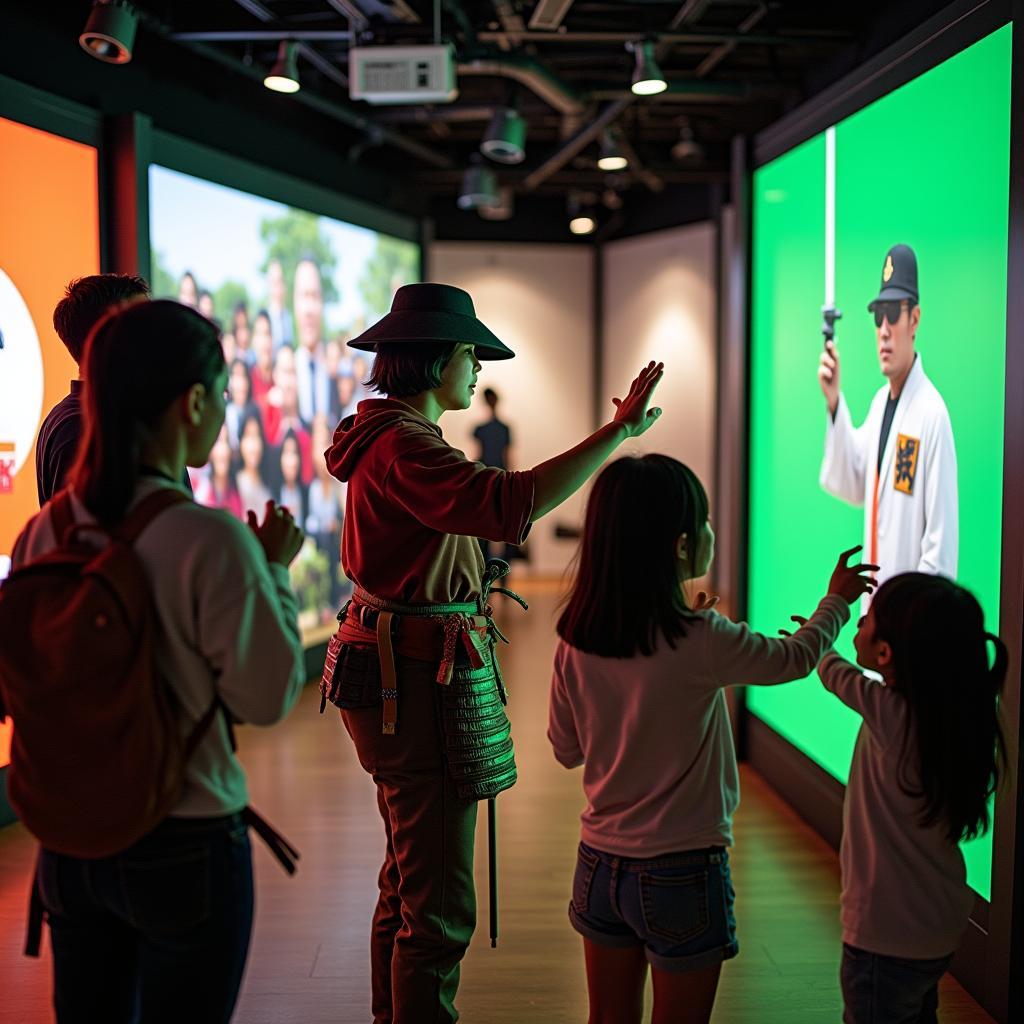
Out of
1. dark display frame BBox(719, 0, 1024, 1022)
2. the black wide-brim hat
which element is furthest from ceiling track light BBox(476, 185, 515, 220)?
the black wide-brim hat

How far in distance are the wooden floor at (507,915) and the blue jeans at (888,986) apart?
1.00 meters

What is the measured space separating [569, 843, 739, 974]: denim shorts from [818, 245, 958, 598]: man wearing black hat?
1444mm

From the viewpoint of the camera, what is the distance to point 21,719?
4.55 ft

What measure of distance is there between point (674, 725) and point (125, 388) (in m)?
0.99

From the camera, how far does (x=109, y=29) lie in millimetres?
3900

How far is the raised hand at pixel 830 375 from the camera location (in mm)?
3693

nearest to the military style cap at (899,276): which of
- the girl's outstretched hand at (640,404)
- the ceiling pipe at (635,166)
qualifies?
the girl's outstretched hand at (640,404)

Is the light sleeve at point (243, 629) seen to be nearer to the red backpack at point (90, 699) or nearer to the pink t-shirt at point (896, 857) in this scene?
the red backpack at point (90, 699)

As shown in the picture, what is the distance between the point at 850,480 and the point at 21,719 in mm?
2792

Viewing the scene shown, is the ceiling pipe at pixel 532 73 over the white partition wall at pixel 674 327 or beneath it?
over

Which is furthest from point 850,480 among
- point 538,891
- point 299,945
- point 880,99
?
point 299,945

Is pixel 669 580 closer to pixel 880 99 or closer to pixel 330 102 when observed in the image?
pixel 880 99

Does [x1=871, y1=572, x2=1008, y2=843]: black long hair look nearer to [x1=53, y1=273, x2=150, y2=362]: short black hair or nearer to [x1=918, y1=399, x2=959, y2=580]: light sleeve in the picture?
[x1=918, y1=399, x2=959, y2=580]: light sleeve

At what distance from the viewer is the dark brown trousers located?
2148 mm
